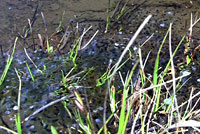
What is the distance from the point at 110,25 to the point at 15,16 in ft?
2.21

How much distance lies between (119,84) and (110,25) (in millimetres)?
603

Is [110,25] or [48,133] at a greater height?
[110,25]

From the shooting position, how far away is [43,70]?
171 centimetres

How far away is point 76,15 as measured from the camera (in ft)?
7.14

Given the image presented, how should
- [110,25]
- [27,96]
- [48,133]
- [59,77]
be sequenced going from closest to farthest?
[48,133], [27,96], [59,77], [110,25]

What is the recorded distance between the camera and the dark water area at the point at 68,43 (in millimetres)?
1479

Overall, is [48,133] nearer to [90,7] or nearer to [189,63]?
[189,63]

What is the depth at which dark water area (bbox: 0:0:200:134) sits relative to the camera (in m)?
1.48

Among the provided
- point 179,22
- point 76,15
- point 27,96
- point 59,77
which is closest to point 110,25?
point 76,15

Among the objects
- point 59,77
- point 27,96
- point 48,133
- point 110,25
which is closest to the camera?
point 48,133

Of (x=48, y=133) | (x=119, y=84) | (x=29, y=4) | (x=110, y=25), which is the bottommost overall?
(x=48, y=133)

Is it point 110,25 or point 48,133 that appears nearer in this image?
point 48,133

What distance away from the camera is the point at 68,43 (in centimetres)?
193

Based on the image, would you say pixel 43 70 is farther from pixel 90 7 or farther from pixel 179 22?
pixel 179 22
